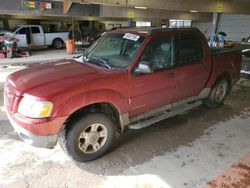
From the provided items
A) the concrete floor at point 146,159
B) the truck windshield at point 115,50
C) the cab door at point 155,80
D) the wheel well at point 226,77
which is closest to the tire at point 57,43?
the concrete floor at point 146,159

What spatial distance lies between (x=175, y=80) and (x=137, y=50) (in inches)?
34.6

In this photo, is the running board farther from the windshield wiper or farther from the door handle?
the windshield wiper

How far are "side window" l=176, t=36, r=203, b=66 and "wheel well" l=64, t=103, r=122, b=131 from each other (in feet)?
4.57

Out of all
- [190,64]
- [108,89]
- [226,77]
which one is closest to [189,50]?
[190,64]

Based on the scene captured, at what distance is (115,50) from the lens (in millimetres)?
3588

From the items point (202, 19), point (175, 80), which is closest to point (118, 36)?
point (175, 80)

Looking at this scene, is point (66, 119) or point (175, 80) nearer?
point (66, 119)

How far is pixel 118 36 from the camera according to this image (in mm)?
3746

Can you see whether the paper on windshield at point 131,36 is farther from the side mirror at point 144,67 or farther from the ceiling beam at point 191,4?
the ceiling beam at point 191,4

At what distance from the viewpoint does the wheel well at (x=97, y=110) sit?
286cm

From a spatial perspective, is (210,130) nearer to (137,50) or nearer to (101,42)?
(137,50)

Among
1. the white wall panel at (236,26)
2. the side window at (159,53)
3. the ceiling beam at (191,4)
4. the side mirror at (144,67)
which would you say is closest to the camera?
the side mirror at (144,67)

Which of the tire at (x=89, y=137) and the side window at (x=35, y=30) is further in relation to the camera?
the side window at (x=35, y=30)

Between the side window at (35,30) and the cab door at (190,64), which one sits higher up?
the side window at (35,30)
